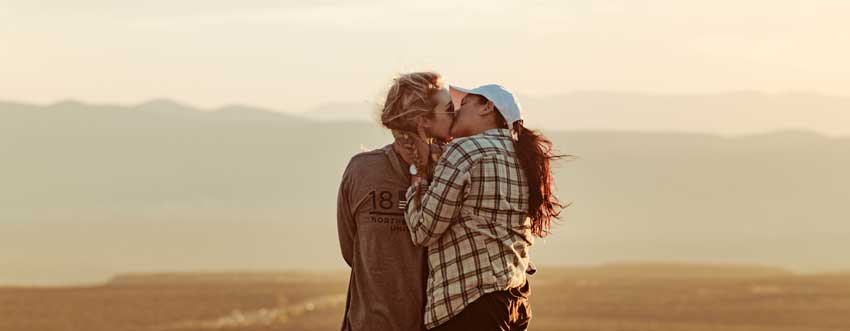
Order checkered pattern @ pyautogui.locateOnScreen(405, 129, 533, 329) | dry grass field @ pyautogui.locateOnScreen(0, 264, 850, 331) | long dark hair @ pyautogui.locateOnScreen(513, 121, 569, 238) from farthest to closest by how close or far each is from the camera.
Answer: dry grass field @ pyautogui.locateOnScreen(0, 264, 850, 331)
long dark hair @ pyautogui.locateOnScreen(513, 121, 569, 238)
checkered pattern @ pyautogui.locateOnScreen(405, 129, 533, 329)

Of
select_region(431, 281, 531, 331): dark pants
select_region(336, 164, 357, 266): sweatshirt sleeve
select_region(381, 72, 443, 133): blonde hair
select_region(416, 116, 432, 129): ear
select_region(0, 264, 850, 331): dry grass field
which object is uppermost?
select_region(381, 72, 443, 133): blonde hair

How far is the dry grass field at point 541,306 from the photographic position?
24.8m

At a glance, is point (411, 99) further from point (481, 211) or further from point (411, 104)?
point (481, 211)

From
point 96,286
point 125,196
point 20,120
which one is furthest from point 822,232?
point 96,286

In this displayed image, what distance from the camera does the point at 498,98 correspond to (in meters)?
5.11

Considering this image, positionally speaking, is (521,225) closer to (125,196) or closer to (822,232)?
(822,232)

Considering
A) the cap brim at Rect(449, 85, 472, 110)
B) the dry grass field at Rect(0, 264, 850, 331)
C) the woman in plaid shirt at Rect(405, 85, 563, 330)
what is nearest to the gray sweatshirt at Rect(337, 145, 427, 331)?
the woman in plaid shirt at Rect(405, 85, 563, 330)

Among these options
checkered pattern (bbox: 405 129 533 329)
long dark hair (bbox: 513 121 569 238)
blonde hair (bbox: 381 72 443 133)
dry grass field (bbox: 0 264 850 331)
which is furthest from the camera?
dry grass field (bbox: 0 264 850 331)

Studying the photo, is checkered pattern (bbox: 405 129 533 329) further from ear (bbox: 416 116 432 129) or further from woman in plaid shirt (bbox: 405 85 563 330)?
ear (bbox: 416 116 432 129)

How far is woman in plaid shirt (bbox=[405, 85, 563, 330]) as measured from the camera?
4965mm

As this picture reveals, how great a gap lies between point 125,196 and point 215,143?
2272 centimetres

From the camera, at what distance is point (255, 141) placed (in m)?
162

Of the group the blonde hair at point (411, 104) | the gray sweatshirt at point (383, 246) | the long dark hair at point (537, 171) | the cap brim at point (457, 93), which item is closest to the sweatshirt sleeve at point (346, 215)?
the gray sweatshirt at point (383, 246)

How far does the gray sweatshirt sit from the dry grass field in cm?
1823
